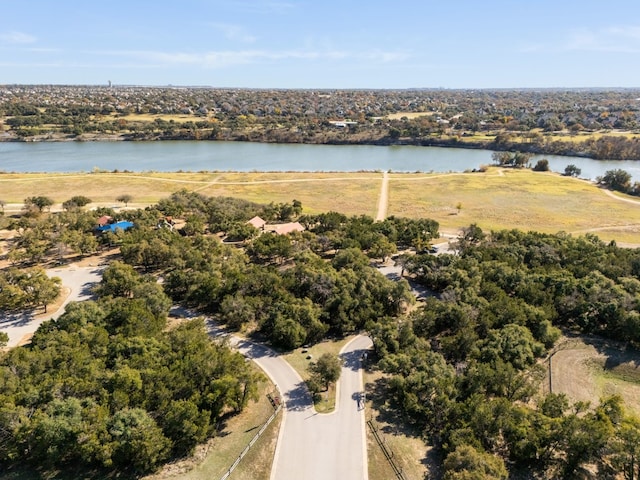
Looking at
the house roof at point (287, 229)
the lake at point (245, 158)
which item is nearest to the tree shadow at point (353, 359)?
the house roof at point (287, 229)

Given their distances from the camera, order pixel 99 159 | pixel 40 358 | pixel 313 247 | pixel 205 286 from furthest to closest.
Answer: pixel 99 159
pixel 313 247
pixel 205 286
pixel 40 358

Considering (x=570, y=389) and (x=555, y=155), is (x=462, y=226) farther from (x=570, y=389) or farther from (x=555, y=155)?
(x=555, y=155)

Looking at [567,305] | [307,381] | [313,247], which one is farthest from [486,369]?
[313,247]

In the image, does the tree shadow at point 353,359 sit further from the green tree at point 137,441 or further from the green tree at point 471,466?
the green tree at point 137,441

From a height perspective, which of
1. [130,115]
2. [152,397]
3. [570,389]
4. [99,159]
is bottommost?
[570,389]

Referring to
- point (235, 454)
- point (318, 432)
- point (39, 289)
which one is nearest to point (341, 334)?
point (318, 432)

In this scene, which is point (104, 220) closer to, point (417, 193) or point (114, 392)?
point (114, 392)

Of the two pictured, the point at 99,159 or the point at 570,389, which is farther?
the point at 99,159
